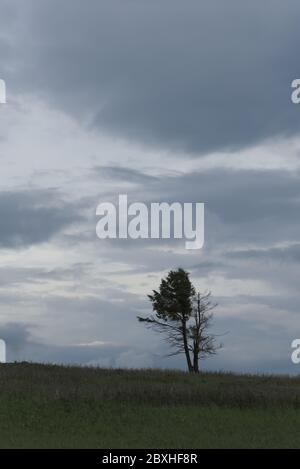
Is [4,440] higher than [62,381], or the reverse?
[62,381]

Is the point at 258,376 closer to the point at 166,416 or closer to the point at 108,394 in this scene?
the point at 108,394

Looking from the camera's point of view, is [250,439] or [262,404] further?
[262,404]

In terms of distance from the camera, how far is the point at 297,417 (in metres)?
31.7

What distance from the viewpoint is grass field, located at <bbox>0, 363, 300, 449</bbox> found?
25.2m

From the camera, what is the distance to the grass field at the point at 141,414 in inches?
993

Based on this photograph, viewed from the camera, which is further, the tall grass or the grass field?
the tall grass

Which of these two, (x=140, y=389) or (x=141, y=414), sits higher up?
(x=140, y=389)

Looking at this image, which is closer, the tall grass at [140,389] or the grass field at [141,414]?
the grass field at [141,414]

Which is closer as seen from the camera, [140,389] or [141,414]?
[141,414]

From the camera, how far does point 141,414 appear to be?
101 feet
